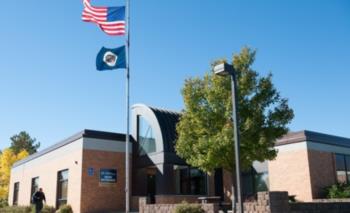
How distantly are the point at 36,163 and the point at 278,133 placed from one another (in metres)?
24.1

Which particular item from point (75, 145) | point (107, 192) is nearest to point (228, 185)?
point (107, 192)

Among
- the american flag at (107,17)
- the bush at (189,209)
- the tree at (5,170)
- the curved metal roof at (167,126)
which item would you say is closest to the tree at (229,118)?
the bush at (189,209)

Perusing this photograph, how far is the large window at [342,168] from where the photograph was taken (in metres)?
25.5

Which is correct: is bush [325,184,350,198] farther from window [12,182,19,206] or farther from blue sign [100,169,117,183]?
window [12,182,19,206]

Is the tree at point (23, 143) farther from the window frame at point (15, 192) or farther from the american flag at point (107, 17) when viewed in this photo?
the american flag at point (107, 17)

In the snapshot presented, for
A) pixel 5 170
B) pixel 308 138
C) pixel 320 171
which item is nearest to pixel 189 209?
pixel 308 138

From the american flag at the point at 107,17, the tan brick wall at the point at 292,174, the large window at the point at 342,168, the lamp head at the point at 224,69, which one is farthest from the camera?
the large window at the point at 342,168

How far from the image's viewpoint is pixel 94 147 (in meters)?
25.7

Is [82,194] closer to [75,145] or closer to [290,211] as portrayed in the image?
[75,145]

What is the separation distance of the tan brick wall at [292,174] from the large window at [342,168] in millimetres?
3462

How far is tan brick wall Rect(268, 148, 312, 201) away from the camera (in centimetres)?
2316

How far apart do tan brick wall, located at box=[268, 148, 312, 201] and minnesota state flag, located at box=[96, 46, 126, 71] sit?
41.1 feet

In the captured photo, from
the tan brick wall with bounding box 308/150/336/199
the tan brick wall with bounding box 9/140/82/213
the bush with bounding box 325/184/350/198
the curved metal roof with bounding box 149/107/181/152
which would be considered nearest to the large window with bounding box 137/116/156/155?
the curved metal roof with bounding box 149/107/181/152

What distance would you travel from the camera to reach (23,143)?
78.2 m
